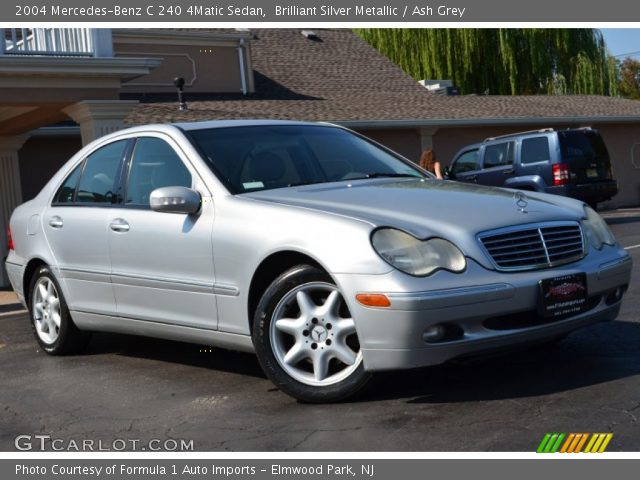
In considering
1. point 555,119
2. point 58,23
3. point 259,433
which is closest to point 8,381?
point 259,433

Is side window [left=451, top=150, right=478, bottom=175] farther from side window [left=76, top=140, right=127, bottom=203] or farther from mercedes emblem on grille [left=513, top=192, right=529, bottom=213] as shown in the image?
mercedes emblem on grille [left=513, top=192, right=529, bottom=213]

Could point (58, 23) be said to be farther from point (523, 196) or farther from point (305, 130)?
point (523, 196)

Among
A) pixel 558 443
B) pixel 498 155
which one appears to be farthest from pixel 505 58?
pixel 558 443

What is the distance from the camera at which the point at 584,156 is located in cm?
1802

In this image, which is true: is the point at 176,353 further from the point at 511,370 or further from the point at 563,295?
the point at 563,295

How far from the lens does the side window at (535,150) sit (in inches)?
706

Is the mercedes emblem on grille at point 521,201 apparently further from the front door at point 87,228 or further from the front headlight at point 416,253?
the front door at point 87,228

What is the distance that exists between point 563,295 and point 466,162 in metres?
15.0

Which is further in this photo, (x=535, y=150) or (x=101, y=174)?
(x=535, y=150)


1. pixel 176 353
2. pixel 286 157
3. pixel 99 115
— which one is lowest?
pixel 176 353

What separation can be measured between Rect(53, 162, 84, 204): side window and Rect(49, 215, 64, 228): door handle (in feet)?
0.51

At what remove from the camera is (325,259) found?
16.4ft

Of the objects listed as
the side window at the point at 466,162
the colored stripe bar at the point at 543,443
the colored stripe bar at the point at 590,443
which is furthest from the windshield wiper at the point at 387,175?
the side window at the point at 466,162

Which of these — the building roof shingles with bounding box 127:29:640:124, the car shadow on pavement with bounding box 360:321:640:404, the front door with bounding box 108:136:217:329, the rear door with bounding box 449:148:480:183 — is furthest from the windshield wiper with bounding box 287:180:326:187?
the rear door with bounding box 449:148:480:183
